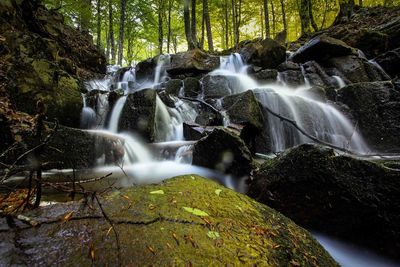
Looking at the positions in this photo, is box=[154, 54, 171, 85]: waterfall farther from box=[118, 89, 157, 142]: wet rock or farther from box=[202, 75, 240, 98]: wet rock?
box=[118, 89, 157, 142]: wet rock

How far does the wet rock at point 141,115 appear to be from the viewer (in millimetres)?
7031

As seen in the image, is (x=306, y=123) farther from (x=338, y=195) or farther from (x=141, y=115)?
(x=338, y=195)

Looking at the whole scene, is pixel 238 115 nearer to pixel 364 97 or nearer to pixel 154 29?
pixel 364 97

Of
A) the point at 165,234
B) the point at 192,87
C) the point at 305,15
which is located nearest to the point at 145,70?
the point at 192,87

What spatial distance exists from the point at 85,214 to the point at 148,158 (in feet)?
15.8

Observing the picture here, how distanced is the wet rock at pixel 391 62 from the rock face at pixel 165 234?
1297 cm

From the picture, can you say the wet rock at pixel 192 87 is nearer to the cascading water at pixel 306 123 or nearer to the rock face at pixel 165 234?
the cascading water at pixel 306 123

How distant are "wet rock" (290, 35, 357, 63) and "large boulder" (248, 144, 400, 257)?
10635 mm

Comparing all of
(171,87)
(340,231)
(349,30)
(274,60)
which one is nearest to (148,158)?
(340,231)

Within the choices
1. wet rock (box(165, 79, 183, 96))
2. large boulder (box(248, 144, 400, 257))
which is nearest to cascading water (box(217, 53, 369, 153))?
wet rock (box(165, 79, 183, 96))

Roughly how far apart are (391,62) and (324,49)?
2.87 metres

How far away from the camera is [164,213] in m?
1.69

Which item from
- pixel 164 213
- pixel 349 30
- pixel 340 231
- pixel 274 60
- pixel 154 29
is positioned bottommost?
pixel 340 231

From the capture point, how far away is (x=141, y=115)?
23.4ft
